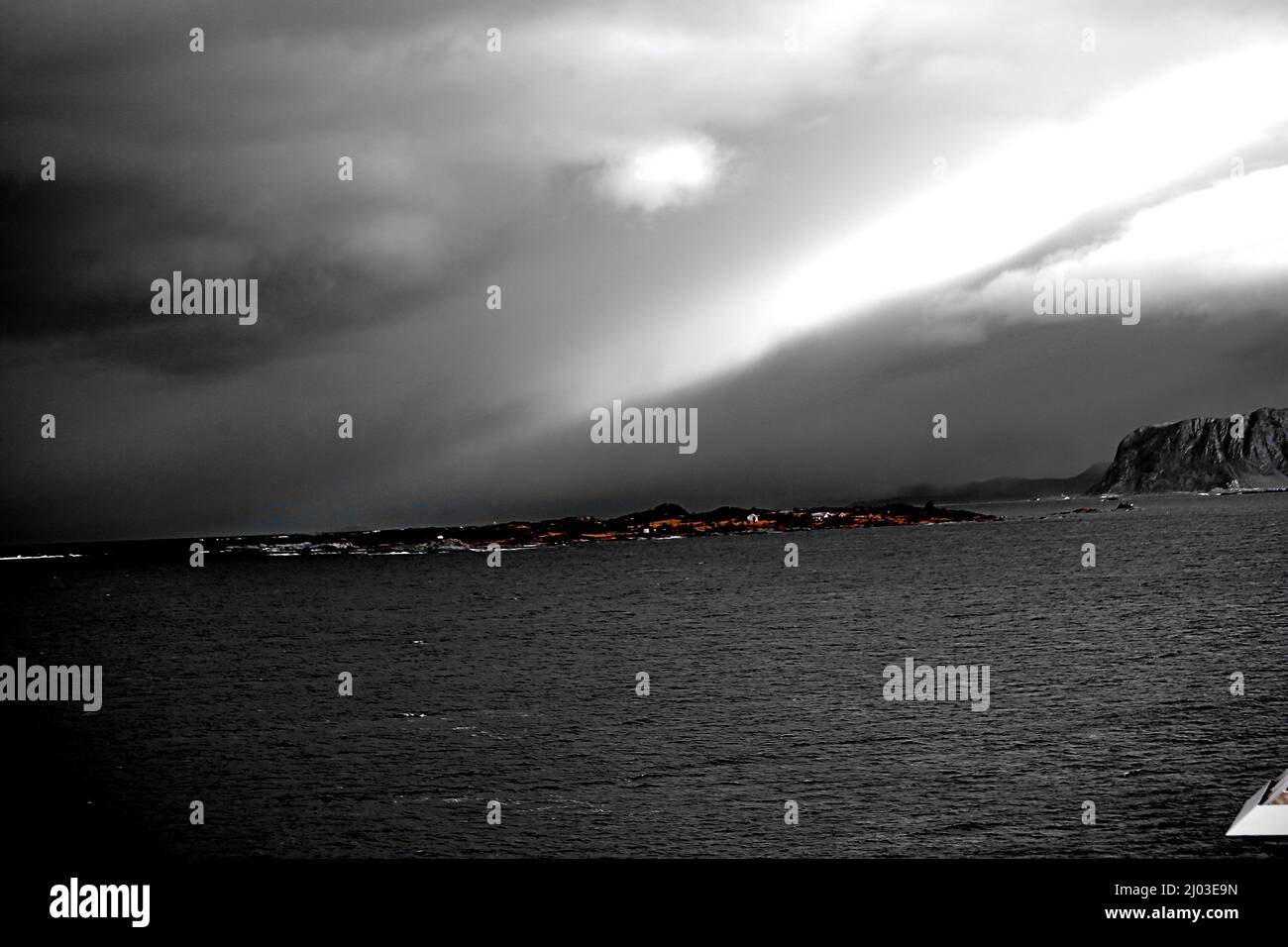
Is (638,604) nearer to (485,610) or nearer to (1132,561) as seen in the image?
(485,610)

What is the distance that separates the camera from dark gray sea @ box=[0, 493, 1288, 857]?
134ft

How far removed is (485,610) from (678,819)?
109778 mm

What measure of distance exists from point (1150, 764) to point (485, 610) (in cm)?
11121

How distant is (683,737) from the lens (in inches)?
2345

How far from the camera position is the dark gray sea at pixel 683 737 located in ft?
134
